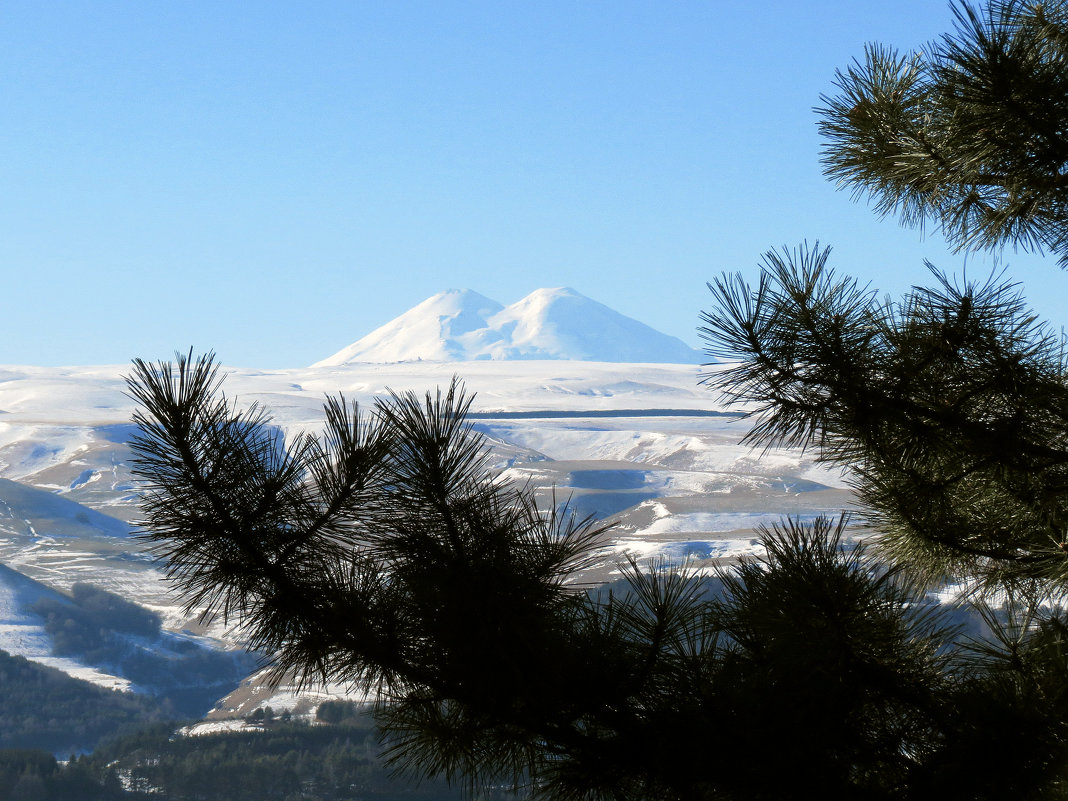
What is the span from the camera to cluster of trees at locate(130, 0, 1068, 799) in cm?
187

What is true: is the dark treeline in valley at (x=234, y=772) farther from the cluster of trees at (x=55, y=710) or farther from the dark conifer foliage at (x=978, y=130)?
the dark conifer foliage at (x=978, y=130)

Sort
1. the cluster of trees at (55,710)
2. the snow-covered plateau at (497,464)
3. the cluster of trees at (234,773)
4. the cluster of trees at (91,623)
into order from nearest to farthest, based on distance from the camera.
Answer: the cluster of trees at (234,773)
the cluster of trees at (55,710)
the cluster of trees at (91,623)
the snow-covered plateau at (497,464)

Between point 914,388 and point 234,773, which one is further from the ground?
point 914,388

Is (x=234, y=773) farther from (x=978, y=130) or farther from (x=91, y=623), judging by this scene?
(x=91, y=623)

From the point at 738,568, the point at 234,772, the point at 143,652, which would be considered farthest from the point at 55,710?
the point at 738,568

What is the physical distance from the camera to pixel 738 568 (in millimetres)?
2830

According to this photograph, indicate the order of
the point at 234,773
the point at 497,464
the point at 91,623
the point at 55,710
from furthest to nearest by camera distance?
the point at 91,623
the point at 55,710
the point at 234,773
the point at 497,464

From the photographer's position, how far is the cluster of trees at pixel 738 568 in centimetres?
187

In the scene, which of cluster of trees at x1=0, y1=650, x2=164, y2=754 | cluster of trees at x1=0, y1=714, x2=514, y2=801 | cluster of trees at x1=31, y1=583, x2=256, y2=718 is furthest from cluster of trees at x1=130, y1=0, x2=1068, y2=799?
cluster of trees at x1=31, y1=583, x2=256, y2=718

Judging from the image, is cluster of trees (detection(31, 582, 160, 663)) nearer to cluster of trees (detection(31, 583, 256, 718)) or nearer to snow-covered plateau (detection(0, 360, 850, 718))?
cluster of trees (detection(31, 583, 256, 718))

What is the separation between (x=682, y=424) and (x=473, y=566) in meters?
63.3

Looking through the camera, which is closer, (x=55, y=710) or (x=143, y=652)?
(x=55, y=710)

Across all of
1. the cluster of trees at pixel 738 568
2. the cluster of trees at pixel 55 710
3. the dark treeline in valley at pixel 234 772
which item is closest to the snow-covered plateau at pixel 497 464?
the cluster of trees at pixel 738 568

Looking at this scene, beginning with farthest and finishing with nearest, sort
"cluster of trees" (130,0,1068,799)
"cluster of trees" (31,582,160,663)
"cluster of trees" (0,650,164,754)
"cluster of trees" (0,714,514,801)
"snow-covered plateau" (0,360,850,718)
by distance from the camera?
"snow-covered plateau" (0,360,850,718)
"cluster of trees" (31,582,160,663)
"cluster of trees" (0,650,164,754)
"cluster of trees" (0,714,514,801)
"cluster of trees" (130,0,1068,799)
